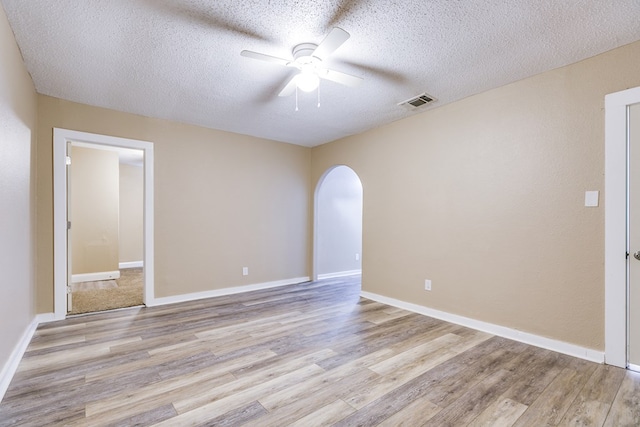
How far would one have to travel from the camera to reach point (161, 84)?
2.98m

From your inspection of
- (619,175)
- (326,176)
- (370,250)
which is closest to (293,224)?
(326,176)

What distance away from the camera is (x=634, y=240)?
2277 millimetres

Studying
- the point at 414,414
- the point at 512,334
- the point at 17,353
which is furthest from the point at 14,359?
the point at 512,334

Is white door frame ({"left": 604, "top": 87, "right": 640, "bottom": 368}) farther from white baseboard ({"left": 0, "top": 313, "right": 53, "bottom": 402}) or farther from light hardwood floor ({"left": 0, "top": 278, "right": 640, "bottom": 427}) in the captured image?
white baseboard ({"left": 0, "top": 313, "right": 53, "bottom": 402})

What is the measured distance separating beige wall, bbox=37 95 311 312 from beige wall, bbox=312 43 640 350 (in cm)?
178

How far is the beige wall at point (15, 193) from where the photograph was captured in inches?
78.0

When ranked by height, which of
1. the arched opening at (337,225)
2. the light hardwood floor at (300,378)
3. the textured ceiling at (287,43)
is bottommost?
the light hardwood floor at (300,378)

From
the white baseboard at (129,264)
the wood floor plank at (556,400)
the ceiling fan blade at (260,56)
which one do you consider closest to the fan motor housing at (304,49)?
the ceiling fan blade at (260,56)

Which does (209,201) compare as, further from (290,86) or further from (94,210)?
(94,210)

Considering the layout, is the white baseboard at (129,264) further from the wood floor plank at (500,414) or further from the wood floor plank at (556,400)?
the wood floor plank at (556,400)

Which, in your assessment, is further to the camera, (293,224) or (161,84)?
(293,224)

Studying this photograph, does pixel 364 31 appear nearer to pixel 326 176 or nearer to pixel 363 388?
pixel 363 388

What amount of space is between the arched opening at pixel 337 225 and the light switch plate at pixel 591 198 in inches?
137

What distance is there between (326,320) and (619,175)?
290 centimetres
